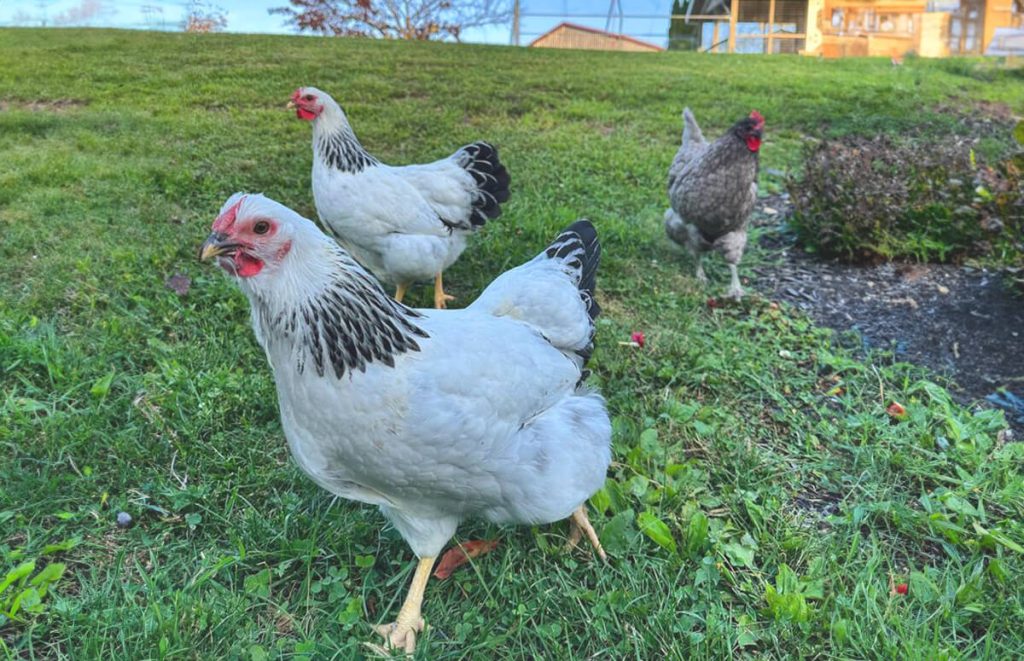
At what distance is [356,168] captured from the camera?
384 centimetres

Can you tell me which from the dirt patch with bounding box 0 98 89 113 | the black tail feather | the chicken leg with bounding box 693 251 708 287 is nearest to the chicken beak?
the black tail feather

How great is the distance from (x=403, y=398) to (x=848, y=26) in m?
13.3

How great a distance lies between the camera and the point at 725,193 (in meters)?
4.20

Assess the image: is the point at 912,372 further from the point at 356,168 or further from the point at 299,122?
the point at 299,122

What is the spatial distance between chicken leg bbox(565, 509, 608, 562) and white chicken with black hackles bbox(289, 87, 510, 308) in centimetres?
188

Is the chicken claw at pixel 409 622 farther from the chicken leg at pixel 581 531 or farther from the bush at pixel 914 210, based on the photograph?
the bush at pixel 914 210

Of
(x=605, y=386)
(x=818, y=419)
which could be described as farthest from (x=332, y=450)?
(x=818, y=419)

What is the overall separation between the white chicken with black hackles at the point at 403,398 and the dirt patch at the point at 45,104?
509cm

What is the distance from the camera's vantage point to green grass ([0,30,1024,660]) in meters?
1.97

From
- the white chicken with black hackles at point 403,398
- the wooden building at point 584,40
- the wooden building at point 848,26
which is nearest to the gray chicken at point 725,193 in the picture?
the white chicken with black hackles at point 403,398

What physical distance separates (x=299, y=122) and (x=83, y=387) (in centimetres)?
395

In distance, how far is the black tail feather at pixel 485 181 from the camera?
404 cm

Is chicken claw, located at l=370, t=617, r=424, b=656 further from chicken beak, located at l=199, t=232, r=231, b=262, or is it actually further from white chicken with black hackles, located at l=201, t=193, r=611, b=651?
chicken beak, located at l=199, t=232, r=231, b=262

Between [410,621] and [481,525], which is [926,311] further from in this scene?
[410,621]
